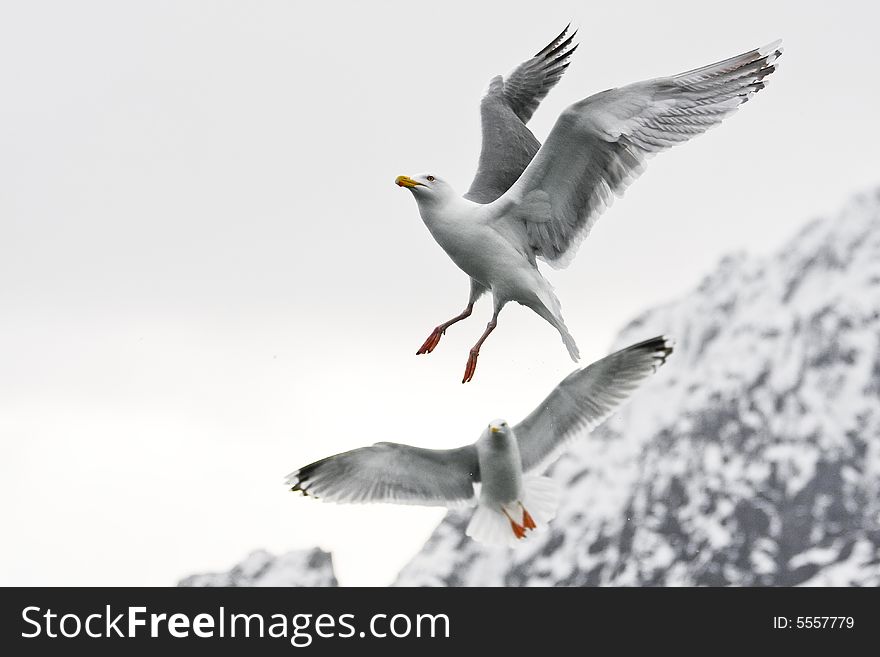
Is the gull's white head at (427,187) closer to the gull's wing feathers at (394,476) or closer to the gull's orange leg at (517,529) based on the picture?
the gull's wing feathers at (394,476)

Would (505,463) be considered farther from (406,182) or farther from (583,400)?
(406,182)

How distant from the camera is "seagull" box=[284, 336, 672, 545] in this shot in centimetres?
1470

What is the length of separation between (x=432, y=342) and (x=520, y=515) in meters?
2.58

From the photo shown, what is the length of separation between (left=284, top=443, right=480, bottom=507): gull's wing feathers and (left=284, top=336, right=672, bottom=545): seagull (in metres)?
0.01

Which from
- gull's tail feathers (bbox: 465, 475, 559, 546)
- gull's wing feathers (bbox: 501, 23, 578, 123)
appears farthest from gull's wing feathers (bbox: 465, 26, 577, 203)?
gull's tail feathers (bbox: 465, 475, 559, 546)

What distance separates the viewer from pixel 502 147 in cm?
1520

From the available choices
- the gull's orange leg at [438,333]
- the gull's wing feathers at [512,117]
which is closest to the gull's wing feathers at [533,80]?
the gull's wing feathers at [512,117]

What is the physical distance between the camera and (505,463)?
48.6ft

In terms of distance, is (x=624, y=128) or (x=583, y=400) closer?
(x=624, y=128)

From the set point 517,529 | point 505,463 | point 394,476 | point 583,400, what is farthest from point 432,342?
point 517,529

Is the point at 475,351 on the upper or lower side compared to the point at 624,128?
lower
